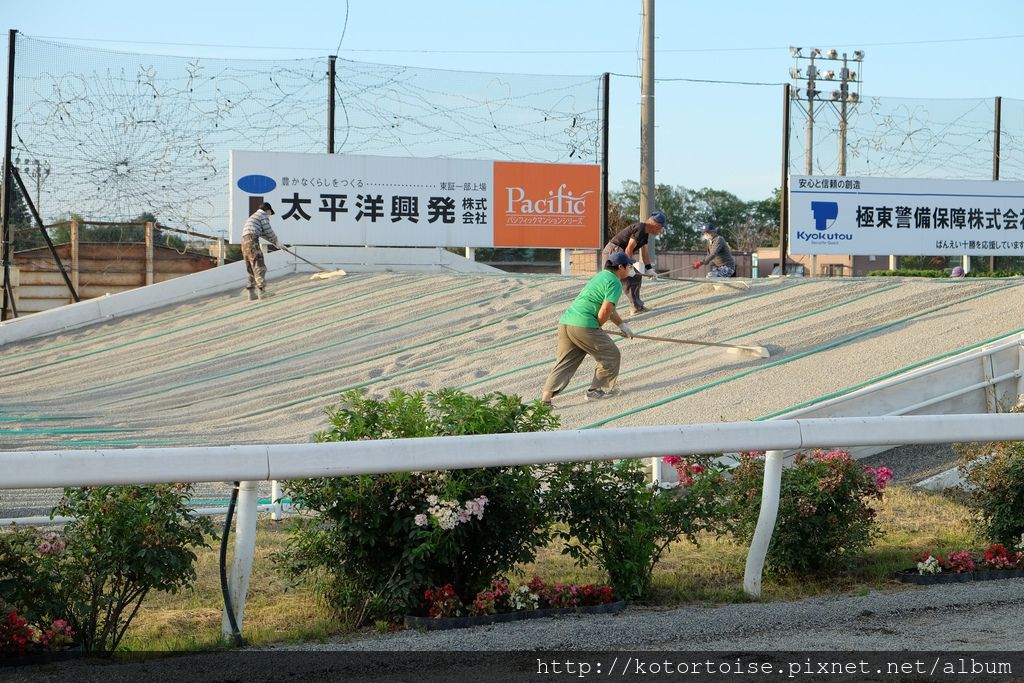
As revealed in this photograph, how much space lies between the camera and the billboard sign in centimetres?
2581

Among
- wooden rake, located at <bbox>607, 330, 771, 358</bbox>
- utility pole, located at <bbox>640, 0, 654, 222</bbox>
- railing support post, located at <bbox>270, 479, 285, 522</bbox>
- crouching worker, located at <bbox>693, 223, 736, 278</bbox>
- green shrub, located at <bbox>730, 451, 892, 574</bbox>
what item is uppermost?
utility pole, located at <bbox>640, 0, 654, 222</bbox>

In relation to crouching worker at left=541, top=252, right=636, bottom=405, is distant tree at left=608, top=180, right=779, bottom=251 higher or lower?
higher

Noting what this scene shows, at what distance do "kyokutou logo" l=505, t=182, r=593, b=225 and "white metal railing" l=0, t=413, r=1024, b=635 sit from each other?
21.2 m

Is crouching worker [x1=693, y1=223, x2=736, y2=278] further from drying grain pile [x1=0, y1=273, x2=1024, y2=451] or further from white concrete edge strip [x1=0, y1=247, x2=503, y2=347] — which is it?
white concrete edge strip [x1=0, y1=247, x2=503, y2=347]

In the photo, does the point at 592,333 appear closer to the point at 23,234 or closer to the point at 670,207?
the point at 23,234

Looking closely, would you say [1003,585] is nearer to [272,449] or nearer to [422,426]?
[422,426]

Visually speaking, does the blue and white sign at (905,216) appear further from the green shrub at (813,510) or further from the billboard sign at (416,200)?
the green shrub at (813,510)

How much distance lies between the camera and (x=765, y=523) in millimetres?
5961

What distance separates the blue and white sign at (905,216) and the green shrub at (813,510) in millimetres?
20085

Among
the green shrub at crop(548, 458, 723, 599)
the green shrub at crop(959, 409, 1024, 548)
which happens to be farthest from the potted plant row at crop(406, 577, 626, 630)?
the green shrub at crop(959, 409, 1024, 548)

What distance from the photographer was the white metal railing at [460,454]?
464 centimetres

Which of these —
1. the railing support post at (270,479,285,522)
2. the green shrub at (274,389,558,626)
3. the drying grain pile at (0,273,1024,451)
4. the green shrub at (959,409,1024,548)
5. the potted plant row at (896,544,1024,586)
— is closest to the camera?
the green shrub at (274,389,558,626)

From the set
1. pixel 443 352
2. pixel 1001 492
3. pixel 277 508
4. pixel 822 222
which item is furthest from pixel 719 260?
pixel 1001 492

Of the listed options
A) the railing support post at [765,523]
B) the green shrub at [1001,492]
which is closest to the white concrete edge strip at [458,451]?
the railing support post at [765,523]
